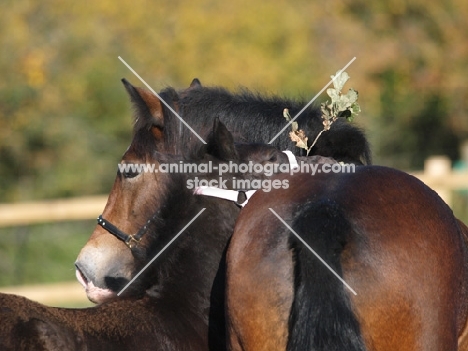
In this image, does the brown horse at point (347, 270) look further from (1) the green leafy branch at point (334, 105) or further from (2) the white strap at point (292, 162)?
(1) the green leafy branch at point (334, 105)

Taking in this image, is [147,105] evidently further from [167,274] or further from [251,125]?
[167,274]

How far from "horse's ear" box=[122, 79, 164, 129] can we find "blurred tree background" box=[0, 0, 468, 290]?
6.34 m

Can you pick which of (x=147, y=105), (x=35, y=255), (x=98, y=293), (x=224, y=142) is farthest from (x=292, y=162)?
(x=35, y=255)

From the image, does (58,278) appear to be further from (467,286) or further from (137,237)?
(467,286)

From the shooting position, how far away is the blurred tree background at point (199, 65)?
44.7ft

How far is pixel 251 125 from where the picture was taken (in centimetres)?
440

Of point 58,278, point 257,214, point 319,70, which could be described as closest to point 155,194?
point 257,214

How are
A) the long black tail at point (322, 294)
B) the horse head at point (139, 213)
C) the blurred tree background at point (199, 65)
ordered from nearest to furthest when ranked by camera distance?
the long black tail at point (322, 294)
the horse head at point (139, 213)
the blurred tree background at point (199, 65)

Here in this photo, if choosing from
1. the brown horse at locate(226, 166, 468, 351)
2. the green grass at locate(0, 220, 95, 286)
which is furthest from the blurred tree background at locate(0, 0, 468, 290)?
the brown horse at locate(226, 166, 468, 351)

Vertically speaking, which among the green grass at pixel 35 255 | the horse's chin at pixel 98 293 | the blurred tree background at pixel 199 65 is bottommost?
the horse's chin at pixel 98 293

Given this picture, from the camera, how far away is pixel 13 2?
45.3ft

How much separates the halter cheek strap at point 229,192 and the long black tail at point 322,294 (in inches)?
27.1

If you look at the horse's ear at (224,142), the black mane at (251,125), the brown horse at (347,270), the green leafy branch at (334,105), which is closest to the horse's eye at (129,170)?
the black mane at (251,125)

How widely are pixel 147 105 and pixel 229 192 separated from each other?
89cm
